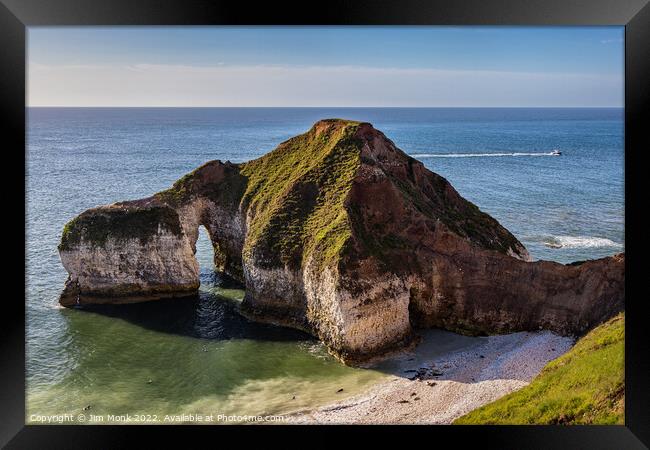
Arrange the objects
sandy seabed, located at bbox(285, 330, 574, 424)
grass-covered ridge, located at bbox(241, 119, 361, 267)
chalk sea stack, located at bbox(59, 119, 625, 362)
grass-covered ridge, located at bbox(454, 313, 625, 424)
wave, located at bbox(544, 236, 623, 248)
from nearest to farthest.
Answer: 1. grass-covered ridge, located at bbox(454, 313, 625, 424)
2. sandy seabed, located at bbox(285, 330, 574, 424)
3. chalk sea stack, located at bbox(59, 119, 625, 362)
4. grass-covered ridge, located at bbox(241, 119, 361, 267)
5. wave, located at bbox(544, 236, 623, 248)

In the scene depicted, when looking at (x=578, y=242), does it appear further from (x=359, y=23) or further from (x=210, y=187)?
(x=359, y=23)

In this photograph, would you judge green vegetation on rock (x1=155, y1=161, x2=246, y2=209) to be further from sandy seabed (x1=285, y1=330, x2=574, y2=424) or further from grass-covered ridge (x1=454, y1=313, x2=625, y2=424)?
grass-covered ridge (x1=454, y1=313, x2=625, y2=424)

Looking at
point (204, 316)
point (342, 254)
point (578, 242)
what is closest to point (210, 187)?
point (204, 316)

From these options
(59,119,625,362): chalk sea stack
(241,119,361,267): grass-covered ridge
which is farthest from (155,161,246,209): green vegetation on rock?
(241,119,361,267): grass-covered ridge

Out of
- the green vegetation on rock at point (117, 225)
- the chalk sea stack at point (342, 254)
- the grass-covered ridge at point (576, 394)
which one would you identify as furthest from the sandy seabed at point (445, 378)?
the green vegetation on rock at point (117, 225)

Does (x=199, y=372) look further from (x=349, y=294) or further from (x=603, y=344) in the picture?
(x=603, y=344)
